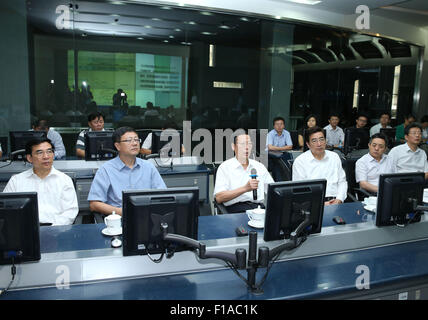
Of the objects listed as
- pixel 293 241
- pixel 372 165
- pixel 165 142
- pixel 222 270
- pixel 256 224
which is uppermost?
pixel 165 142

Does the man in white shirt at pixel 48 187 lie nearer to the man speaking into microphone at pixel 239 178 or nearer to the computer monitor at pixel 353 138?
the man speaking into microphone at pixel 239 178

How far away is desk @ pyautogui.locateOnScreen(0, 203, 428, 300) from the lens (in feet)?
5.58

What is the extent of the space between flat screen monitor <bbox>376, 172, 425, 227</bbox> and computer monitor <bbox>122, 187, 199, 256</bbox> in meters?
1.25

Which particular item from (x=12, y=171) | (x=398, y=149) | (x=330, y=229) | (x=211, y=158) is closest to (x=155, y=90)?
(x=211, y=158)

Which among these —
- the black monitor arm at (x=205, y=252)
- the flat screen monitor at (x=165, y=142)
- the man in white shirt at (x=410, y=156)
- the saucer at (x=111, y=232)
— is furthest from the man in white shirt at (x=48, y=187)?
the man in white shirt at (x=410, y=156)

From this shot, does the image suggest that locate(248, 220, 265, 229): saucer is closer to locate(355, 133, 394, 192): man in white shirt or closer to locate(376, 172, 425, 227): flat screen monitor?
locate(376, 172, 425, 227): flat screen monitor

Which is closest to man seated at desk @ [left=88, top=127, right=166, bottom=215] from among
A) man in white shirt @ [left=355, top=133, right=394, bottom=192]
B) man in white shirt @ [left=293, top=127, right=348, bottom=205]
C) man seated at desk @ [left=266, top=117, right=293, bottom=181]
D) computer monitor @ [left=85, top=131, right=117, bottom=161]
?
computer monitor @ [left=85, top=131, right=117, bottom=161]

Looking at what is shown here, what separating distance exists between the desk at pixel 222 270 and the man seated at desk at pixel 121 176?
543 mm

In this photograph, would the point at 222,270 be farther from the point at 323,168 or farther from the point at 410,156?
the point at 410,156

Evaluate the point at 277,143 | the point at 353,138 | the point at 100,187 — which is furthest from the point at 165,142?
the point at 353,138

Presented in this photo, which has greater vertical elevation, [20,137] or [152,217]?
[20,137]

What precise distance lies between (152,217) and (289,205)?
759 mm

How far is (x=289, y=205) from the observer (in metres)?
1.99

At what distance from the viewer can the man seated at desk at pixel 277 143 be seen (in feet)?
20.5
